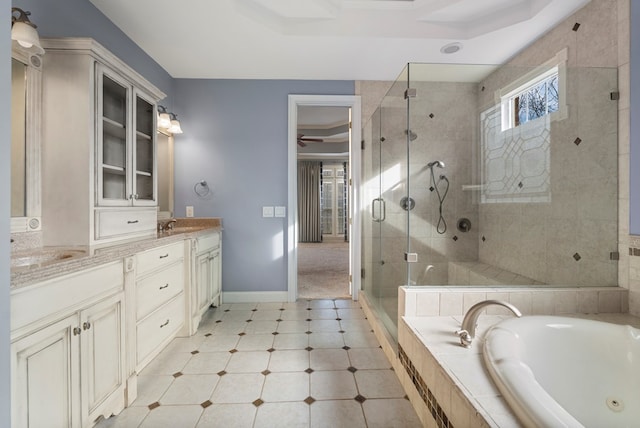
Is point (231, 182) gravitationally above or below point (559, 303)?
above

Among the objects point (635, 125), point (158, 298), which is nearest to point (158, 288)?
point (158, 298)

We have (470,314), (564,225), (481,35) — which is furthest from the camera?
(481,35)

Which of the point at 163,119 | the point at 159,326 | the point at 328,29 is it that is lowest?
the point at 159,326

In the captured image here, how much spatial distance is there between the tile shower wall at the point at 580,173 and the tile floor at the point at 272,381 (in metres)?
1.30

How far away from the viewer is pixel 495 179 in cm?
239

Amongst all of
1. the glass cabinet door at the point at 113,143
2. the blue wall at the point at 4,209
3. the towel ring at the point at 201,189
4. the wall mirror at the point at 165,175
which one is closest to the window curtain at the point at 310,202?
the towel ring at the point at 201,189

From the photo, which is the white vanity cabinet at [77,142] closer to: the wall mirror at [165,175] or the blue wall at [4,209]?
the blue wall at [4,209]

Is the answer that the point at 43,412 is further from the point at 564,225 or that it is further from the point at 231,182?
the point at 564,225

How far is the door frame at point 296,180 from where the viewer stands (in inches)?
122

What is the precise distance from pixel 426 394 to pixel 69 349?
155 cm

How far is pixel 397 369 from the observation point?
5.84ft

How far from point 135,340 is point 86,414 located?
41 cm

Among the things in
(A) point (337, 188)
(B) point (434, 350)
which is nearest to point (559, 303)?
(B) point (434, 350)

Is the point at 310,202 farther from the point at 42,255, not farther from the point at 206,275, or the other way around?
the point at 42,255
